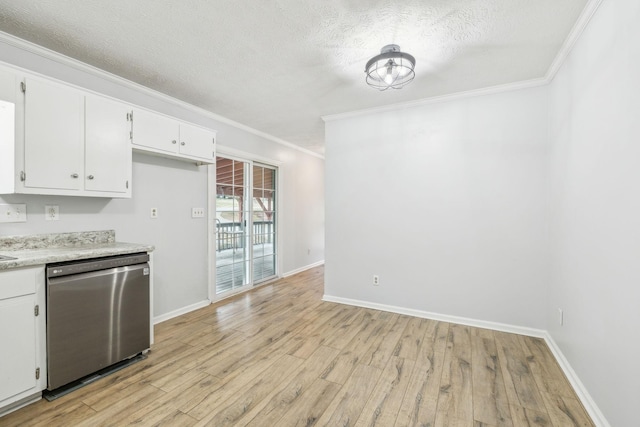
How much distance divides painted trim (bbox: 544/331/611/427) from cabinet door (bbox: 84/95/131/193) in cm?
376

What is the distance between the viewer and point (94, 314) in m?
2.03

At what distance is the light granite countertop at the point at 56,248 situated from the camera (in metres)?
1.79

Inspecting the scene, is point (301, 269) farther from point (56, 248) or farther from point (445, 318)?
point (56, 248)

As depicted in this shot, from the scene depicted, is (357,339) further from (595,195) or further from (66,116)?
(66,116)

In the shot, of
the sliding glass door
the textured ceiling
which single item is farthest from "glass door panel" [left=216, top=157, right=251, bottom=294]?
the textured ceiling

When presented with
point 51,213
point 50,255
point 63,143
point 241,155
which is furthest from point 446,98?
point 51,213

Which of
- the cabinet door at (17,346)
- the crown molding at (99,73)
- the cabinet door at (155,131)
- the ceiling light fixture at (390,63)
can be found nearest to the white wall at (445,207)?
the ceiling light fixture at (390,63)

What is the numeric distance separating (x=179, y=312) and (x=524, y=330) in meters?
3.78

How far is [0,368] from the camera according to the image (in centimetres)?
163

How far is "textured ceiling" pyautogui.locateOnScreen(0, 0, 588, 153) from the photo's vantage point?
1798 mm

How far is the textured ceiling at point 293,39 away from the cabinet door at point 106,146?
1.46ft

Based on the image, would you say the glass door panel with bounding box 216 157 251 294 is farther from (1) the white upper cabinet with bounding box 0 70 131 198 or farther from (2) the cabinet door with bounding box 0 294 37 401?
(2) the cabinet door with bounding box 0 294 37 401

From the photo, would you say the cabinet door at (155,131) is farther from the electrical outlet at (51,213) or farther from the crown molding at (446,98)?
the crown molding at (446,98)

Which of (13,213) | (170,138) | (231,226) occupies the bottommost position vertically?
(231,226)
